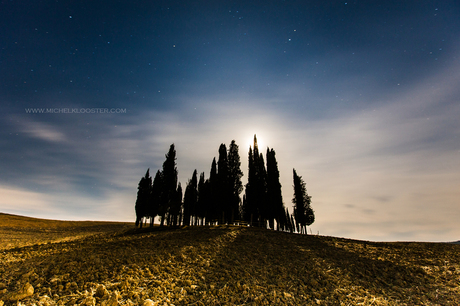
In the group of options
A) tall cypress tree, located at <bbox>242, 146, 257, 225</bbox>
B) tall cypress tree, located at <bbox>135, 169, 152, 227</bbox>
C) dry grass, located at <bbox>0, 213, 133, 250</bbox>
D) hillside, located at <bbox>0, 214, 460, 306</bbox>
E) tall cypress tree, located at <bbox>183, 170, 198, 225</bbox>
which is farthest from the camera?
tall cypress tree, located at <bbox>183, 170, 198, 225</bbox>

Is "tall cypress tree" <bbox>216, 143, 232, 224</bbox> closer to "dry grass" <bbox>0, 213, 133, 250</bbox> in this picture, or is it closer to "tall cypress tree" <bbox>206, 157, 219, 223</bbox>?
"tall cypress tree" <bbox>206, 157, 219, 223</bbox>

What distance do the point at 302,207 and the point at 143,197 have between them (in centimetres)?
3346

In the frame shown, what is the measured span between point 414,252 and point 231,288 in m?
20.1

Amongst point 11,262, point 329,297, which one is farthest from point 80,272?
point 329,297

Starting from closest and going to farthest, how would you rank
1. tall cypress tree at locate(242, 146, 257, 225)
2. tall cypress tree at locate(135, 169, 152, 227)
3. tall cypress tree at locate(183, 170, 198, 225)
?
tall cypress tree at locate(242, 146, 257, 225)
tall cypress tree at locate(135, 169, 152, 227)
tall cypress tree at locate(183, 170, 198, 225)

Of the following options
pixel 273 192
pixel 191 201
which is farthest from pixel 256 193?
pixel 191 201

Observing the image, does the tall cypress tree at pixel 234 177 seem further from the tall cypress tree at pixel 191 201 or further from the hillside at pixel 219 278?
the hillside at pixel 219 278

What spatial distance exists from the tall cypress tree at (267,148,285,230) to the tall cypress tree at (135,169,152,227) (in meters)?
23.2

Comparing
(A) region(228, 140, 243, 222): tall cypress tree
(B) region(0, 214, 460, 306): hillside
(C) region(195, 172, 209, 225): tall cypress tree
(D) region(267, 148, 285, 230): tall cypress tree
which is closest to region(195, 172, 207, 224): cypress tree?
(C) region(195, 172, 209, 225): tall cypress tree

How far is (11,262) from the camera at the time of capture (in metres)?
11.9

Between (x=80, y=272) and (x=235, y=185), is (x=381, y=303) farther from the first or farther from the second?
(x=235, y=185)

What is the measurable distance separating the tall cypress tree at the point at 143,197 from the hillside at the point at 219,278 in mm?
26539

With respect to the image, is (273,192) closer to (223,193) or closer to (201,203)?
(223,193)

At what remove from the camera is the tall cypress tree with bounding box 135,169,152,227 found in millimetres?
41406
